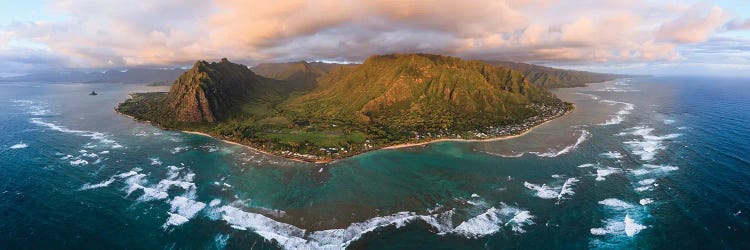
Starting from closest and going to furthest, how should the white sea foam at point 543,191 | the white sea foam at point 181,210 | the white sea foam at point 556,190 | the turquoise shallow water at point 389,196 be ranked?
the turquoise shallow water at point 389,196 → the white sea foam at point 181,210 → the white sea foam at point 556,190 → the white sea foam at point 543,191

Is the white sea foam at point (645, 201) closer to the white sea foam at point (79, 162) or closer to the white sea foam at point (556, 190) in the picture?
the white sea foam at point (556, 190)

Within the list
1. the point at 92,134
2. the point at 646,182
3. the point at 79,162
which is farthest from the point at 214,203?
the point at 92,134

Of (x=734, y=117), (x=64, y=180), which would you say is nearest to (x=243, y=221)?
(x=64, y=180)

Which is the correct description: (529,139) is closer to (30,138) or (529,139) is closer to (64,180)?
(64,180)

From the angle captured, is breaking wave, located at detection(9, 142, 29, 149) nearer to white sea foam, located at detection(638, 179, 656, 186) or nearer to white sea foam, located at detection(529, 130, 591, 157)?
white sea foam, located at detection(529, 130, 591, 157)

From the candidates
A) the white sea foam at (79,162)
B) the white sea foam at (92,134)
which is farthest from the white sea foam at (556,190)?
the white sea foam at (92,134)

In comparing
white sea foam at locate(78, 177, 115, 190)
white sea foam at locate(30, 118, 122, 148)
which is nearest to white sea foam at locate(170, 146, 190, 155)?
white sea foam at locate(30, 118, 122, 148)

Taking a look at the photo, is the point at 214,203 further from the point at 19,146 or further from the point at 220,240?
the point at 19,146
